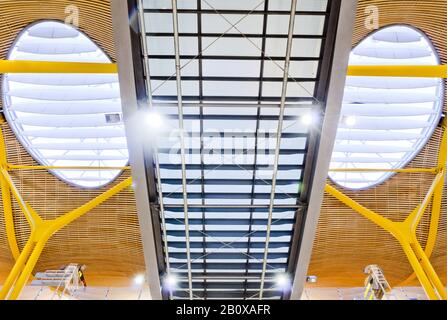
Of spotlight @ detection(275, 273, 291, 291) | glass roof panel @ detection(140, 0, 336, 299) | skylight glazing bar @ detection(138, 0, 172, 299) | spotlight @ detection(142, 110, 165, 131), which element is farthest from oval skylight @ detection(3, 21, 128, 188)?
spotlight @ detection(275, 273, 291, 291)

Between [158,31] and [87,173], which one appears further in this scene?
[87,173]

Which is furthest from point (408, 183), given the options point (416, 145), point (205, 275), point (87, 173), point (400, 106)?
point (87, 173)

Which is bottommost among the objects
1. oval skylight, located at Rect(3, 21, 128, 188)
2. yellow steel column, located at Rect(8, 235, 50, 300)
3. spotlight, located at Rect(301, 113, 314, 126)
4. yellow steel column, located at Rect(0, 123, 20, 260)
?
yellow steel column, located at Rect(8, 235, 50, 300)

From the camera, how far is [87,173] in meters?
23.8

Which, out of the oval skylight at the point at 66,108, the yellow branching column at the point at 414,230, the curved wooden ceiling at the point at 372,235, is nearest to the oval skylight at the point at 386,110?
the curved wooden ceiling at the point at 372,235

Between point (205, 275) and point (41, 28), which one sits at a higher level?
point (41, 28)

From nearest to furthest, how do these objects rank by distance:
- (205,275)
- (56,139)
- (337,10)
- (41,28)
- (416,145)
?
1. (337,10)
2. (41,28)
3. (205,275)
4. (416,145)
5. (56,139)

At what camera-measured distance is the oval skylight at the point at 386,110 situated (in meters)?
18.7

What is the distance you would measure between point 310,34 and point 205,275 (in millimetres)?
13219

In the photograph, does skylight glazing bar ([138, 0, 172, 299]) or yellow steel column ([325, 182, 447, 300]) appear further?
yellow steel column ([325, 182, 447, 300])

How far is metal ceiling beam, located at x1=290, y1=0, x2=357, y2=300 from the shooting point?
38.7 feet

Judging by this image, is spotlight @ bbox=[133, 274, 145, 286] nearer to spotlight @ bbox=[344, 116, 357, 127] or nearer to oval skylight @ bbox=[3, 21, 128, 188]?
oval skylight @ bbox=[3, 21, 128, 188]

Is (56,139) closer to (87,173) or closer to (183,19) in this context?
(87,173)

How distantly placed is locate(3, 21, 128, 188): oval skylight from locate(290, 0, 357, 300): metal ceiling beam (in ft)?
33.3
